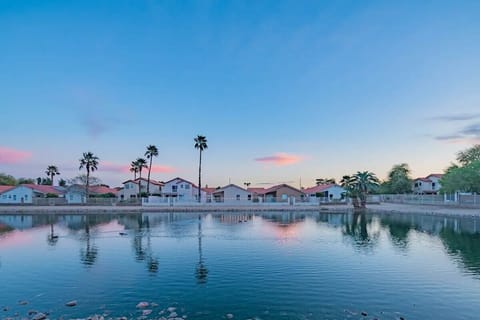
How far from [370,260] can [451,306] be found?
726cm

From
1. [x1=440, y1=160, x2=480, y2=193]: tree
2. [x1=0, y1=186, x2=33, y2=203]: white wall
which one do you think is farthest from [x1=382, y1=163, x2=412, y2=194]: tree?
[x1=0, y1=186, x2=33, y2=203]: white wall

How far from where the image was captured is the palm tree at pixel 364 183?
56250 millimetres

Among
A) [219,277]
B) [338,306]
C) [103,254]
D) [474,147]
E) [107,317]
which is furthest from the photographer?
[474,147]

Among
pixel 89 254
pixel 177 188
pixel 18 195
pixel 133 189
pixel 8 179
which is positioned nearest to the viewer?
pixel 89 254

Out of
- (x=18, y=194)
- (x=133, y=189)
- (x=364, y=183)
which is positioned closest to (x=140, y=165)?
(x=133, y=189)

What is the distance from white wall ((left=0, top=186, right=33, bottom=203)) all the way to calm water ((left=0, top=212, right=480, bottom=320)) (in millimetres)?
47748

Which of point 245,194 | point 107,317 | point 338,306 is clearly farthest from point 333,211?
point 107,317

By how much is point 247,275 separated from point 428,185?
8642 cm

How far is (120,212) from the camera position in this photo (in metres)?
51.4

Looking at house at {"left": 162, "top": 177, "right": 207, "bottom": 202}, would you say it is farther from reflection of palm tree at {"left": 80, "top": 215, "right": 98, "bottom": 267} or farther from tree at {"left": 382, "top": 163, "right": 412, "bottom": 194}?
tree at {"left": 382, "top": 163, "right": 412, "bottom": 194}

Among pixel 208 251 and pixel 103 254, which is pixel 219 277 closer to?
pixel 208 251

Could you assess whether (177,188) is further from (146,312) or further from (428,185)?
(146,312)

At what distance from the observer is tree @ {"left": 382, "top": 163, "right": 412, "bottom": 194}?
289ft

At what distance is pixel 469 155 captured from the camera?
67.1 meters
